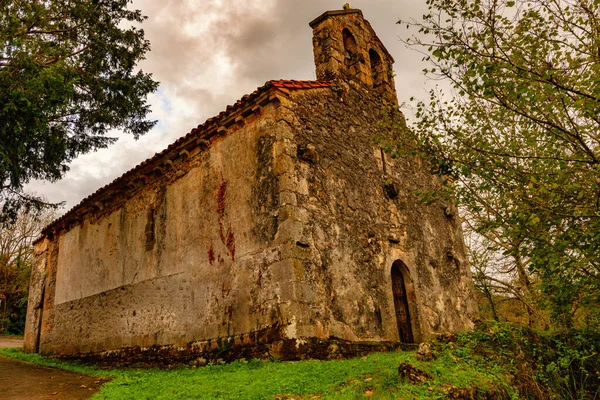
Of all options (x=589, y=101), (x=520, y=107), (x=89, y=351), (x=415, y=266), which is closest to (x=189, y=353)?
(x=89, y=351)

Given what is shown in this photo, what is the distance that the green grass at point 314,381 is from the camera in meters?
5.23

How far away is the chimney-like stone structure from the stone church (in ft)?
0.14

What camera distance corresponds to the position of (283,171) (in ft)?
27.1

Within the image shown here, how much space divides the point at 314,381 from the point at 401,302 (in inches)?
206

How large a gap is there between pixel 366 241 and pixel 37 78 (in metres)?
6.96

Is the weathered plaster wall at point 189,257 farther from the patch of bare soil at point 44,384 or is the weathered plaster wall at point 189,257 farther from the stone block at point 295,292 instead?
the patch of bare soil at point 44,384

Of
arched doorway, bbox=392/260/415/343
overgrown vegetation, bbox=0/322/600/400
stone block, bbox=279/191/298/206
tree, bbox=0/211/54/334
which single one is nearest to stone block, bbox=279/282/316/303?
overgrown vegetation, bbox=0/322/600/400

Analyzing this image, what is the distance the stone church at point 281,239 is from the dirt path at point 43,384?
132 cm

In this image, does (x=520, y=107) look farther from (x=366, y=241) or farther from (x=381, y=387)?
(x=366, y=241)

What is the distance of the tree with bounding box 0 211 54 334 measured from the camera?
86.8 feet

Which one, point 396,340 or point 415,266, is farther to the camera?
point 415,266

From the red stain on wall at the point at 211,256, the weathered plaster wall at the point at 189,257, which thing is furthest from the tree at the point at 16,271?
the red stain on wall at the point at 211,256

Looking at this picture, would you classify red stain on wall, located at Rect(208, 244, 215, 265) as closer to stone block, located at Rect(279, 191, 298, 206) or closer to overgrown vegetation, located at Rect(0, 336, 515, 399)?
stone block, located at Rect(279, 191, 298, 206)

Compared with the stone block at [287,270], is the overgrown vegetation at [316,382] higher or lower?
lower
